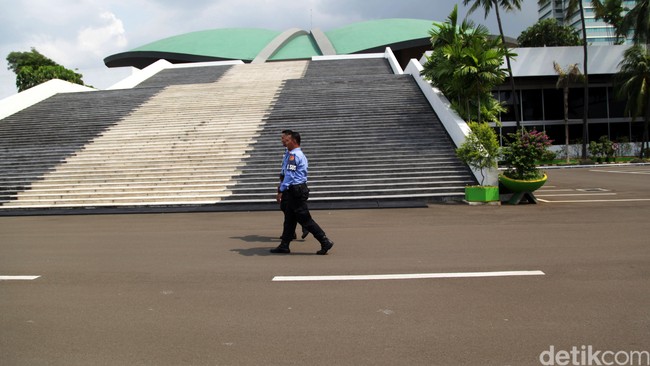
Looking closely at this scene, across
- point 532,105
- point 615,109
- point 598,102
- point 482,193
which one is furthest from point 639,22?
point 482,193

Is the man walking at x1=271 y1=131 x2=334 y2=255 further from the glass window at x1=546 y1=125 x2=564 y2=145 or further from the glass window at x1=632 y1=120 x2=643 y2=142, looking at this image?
the glass window at x1=632 y1=120 x2=643 y2=142

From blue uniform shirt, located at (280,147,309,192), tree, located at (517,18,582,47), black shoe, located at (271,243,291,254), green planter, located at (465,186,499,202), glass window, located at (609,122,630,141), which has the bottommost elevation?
green planter, located at (465,186,499,202)

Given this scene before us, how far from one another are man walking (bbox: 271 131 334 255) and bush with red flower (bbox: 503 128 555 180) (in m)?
6.81

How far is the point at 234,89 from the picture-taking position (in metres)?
22.6

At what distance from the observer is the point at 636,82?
30000 millimetres

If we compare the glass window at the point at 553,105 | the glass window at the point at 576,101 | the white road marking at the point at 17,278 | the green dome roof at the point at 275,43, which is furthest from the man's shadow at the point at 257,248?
the green dome roof at the point at 275,43

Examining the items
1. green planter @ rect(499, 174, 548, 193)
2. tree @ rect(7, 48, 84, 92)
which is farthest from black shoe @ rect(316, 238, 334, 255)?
tree @ rect(7, 48, 84, 92)

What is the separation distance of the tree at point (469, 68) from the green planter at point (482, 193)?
4235 mm

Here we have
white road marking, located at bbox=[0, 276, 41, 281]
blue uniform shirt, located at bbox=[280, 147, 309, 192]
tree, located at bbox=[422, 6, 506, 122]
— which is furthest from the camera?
tree, located at bbox=[422, 6, 506, 122]

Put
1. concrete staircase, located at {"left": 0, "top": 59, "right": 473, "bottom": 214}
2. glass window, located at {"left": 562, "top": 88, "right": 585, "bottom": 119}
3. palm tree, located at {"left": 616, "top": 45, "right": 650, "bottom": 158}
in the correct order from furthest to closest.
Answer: glass window, located at {"left": 562, "top": 88, "right": 585, "bottom": 119} < palm tree, located at {"left": 616, "top": 45, "right": 650, "bottom": 158} < concrete staircase, located at {"left": 0, "top": 59, "right": 473, "bottom": 214}

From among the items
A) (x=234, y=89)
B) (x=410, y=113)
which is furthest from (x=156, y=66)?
(x=410, y=113)

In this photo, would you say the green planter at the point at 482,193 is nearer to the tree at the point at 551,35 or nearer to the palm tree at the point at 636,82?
the palm tree at the point at 636,82

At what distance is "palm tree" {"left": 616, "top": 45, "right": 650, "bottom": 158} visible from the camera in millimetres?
29625

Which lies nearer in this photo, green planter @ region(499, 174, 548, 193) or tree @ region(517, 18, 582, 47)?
green planter @ region(499, 174, 548, 193)
